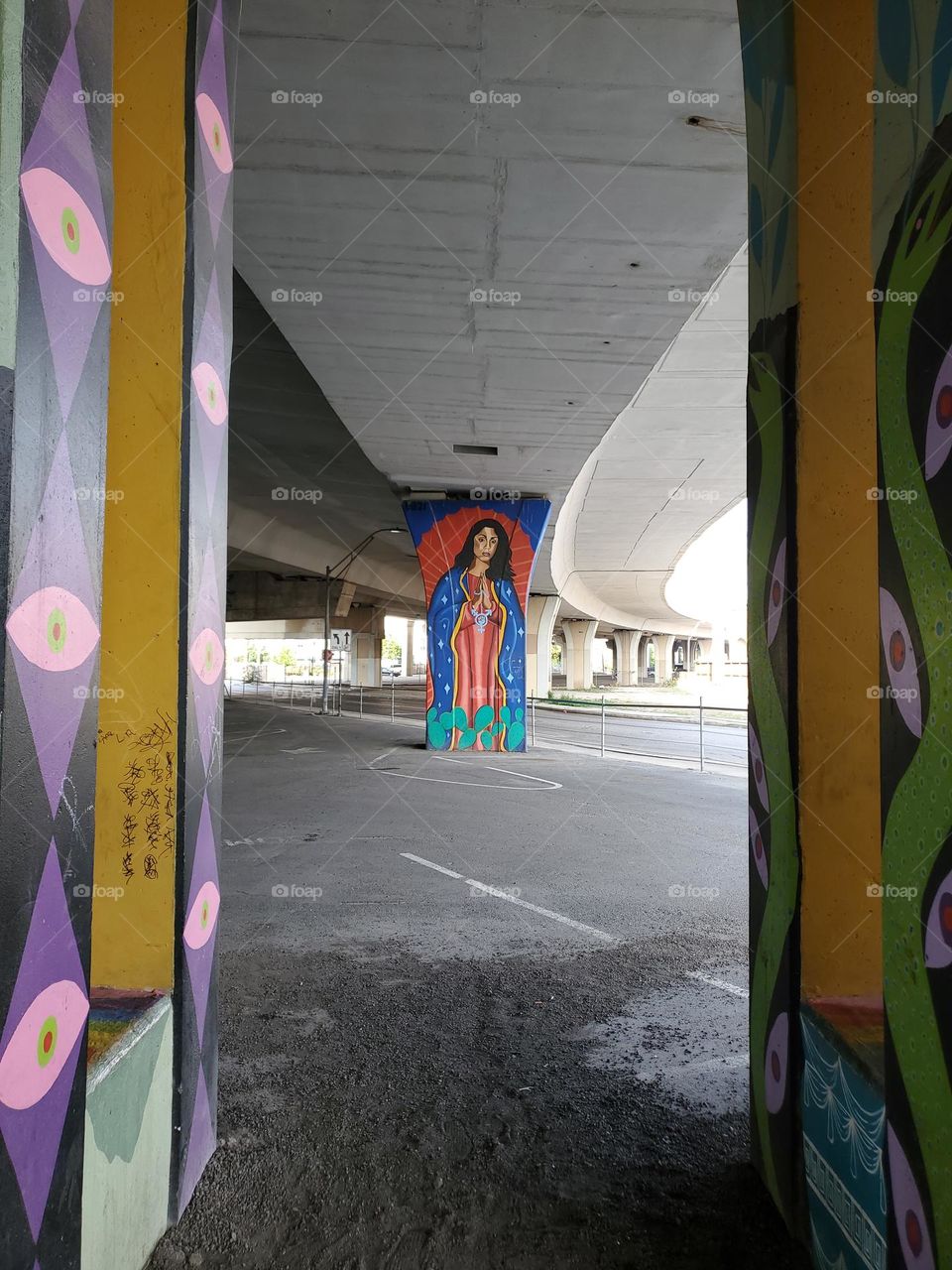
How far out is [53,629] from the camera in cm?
181

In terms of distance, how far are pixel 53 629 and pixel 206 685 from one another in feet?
4.09

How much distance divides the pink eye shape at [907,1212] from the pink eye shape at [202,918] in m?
2.17

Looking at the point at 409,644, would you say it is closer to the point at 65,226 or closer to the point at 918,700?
the point at 65,226

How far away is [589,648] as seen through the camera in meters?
61.1

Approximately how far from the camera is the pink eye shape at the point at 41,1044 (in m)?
1.67

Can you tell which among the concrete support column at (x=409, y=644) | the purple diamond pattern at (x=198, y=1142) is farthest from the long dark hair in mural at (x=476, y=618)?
the concrete support column at (x=409, y=644)

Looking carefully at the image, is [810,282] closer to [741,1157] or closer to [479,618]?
[741,1157]

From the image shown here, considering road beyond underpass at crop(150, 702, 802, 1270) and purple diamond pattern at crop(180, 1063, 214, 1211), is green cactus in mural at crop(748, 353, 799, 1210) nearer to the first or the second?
road beyond underpass at crop(150, 702, 802, 1270)

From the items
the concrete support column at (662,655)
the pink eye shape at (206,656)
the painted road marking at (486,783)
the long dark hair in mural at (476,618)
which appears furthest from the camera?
the concrete support column at (662,655)

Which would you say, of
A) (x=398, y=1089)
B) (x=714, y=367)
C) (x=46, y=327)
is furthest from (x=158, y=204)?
(x=714, y=367)

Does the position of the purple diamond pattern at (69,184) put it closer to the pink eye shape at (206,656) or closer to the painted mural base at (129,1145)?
the pink eye shape at (206,656)

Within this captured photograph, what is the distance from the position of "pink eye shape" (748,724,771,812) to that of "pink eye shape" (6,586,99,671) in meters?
2.29

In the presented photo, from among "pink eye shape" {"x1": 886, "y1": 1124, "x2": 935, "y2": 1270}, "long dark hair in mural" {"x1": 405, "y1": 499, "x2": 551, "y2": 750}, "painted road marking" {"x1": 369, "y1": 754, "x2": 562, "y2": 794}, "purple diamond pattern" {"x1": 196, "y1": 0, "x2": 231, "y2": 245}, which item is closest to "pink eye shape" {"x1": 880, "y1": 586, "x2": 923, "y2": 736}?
"pink eye shape" {"x1": 886, "y1": 1124, "x2": 935, "y2": 1270}

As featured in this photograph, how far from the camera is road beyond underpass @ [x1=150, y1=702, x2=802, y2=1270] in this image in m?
2.63
